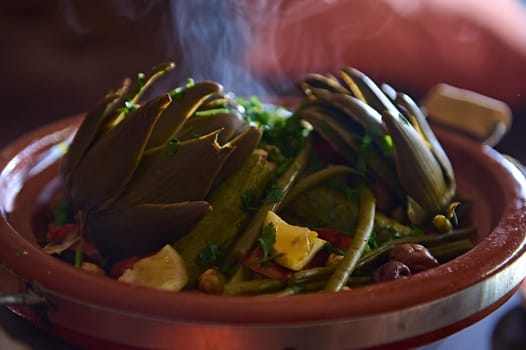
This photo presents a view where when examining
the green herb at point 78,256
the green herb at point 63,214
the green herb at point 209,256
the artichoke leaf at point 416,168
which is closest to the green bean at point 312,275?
the green herb at point 209,256

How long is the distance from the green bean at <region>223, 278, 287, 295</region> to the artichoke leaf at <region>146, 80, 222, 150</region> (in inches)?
9.3

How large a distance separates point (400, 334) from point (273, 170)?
337 mm

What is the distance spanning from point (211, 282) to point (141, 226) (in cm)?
14

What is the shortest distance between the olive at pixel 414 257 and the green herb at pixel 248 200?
0.68ft

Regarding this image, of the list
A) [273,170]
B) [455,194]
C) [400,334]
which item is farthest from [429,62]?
[400,334]

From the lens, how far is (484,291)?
86 cm

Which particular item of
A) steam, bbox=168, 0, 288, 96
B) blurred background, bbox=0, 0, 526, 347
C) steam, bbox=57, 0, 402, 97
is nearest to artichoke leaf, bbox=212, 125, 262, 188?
steam, bbox=168, 0, 288, 96

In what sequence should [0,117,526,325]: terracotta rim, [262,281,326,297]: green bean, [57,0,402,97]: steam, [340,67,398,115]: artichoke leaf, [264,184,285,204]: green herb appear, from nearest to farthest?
1. [0,117,526,325]: terracotta rim
2. [262,281,326,297]: green bean
3. [264,184,285,204]: green herb
4. [340,67,398,115]: artichoke leaf
5. [57,0,402,97]: steam

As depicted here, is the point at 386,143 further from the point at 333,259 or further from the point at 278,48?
the point at 278,48

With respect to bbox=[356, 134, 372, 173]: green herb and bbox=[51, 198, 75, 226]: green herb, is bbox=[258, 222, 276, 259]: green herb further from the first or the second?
bbox=[51, 198, 75, 226]: green herb

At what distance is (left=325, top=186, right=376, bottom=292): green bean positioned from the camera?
0.88 metres

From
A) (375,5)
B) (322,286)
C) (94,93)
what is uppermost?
(322,286)

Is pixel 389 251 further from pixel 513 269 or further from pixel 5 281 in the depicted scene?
pixel 5 281

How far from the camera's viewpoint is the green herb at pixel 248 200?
3.25 feet
